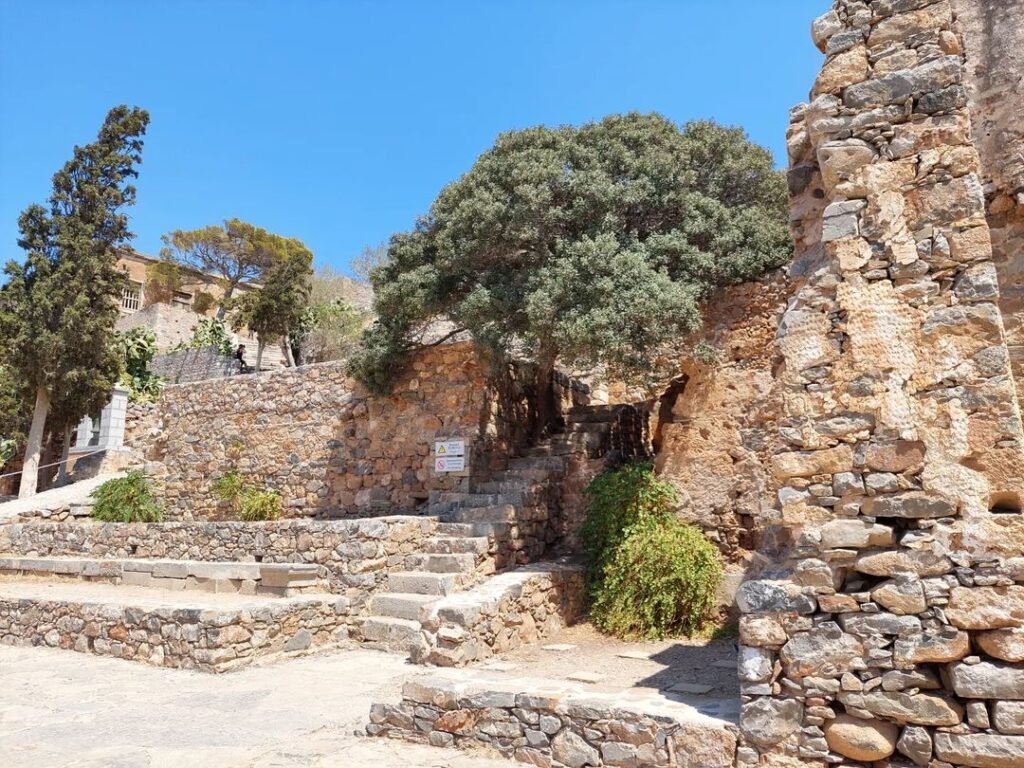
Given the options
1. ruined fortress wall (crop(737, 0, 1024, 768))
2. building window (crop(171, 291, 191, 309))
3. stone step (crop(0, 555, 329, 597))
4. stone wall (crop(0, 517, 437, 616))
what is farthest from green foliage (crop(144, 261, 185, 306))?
ruined fortress wall (crop(737, 0, 1024, 768))

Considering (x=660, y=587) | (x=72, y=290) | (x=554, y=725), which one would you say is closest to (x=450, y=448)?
(x=660, y=587)

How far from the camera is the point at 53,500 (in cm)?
1606

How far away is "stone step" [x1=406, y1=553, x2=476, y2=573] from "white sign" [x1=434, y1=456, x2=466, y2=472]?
221 centimetres

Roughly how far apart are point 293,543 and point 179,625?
2085 mm

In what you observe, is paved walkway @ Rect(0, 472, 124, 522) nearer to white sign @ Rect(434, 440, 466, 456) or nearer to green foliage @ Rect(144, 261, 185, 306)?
white sign @ Rect(434, 440, 466, 456)

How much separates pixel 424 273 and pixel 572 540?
4594 mm

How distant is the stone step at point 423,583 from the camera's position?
8.82m

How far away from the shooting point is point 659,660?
7.42 m

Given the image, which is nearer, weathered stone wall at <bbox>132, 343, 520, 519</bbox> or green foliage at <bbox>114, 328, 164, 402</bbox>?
weathered stone wall at <bbox>132, 343, 520, 519</bbox>

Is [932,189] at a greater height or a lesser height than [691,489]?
greater

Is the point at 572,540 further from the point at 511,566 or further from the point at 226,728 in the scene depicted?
the point at 226,728

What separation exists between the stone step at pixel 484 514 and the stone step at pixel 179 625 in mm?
1999

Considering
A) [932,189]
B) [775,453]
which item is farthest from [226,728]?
[932,189]

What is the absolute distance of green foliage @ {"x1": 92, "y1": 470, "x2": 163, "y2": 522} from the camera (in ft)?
47.9
